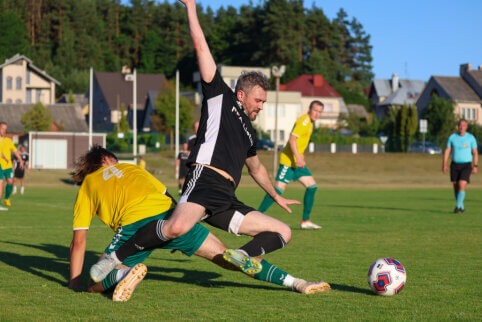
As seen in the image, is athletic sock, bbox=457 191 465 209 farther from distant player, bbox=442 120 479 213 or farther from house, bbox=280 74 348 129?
house, bbox=280 74 348 129

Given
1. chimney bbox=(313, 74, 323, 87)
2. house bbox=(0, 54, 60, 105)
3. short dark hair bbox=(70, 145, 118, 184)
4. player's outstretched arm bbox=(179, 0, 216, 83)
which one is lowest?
short dark hair bbox=(70, 145, 118, 184)

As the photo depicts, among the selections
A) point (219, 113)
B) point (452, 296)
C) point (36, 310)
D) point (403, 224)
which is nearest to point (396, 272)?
point (452, 296)

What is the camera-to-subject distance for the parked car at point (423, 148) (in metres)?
64.6

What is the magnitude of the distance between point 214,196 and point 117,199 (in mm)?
970

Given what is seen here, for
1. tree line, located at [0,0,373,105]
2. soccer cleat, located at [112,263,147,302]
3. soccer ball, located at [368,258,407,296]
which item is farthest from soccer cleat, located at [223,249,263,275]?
tree line, located at [0,0,373,105]

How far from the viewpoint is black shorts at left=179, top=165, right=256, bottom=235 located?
5.70m

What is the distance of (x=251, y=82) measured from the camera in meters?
5.84

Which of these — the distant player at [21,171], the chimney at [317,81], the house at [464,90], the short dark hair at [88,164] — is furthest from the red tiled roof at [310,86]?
the short dark hair at [88,164]

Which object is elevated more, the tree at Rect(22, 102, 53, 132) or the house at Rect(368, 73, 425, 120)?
the house at Rect(368, 73, 425, 120)

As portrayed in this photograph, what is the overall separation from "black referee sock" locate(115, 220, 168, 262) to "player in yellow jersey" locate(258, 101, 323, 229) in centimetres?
654

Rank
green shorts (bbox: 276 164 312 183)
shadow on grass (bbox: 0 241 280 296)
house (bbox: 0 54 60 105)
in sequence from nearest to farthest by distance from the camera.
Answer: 1. shadow on grass (bbox: 0 241 280 296)
2. green shorts (bbox: 276 164 312 183)
3. house (bbox: 0 54 60 105)

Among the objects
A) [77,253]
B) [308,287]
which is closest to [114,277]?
[77,253]

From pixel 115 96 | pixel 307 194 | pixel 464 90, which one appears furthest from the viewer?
pixel 115 96

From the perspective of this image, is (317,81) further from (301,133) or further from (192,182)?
(192,182)
